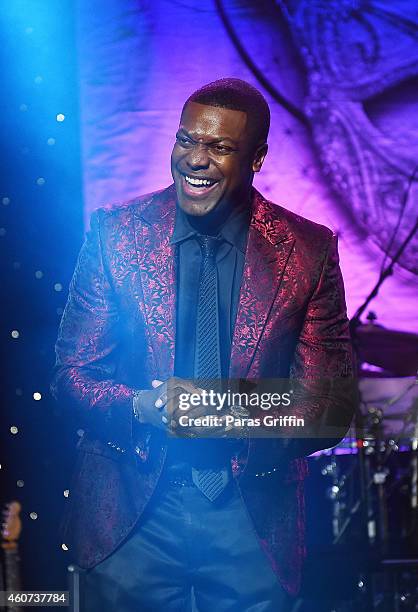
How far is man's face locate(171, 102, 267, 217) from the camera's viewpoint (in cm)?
220

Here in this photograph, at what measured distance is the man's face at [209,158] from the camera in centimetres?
220

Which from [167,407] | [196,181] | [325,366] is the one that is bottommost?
[167,407]

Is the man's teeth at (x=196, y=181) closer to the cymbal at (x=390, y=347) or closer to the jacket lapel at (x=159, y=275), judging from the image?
the jacket lapel at (x=159, y=275)

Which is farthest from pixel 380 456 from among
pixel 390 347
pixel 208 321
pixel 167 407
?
pixel 167 407

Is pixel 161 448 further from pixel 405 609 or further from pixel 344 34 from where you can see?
pixel 405 609

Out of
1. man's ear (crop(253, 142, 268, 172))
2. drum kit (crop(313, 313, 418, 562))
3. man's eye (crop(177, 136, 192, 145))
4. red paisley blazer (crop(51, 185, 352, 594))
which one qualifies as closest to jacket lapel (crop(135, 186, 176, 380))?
red paisley blazer (crop(51, 185, 352, 594))

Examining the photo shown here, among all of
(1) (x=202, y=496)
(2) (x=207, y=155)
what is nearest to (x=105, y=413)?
(1) (x=202, y=496)

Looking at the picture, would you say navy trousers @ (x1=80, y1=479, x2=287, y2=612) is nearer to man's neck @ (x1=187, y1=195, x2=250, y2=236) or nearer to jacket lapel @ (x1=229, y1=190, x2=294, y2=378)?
jacket lapel @ (x1=229, y1=190, x2=294, y2=378)

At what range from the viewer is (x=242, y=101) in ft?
7.34

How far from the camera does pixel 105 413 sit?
6.67ft

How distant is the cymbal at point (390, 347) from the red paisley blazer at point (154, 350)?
1.83ft

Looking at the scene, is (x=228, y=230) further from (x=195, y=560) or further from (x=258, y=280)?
(x=195, y=560)

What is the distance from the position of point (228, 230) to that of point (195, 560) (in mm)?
758

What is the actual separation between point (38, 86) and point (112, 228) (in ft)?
2.39
